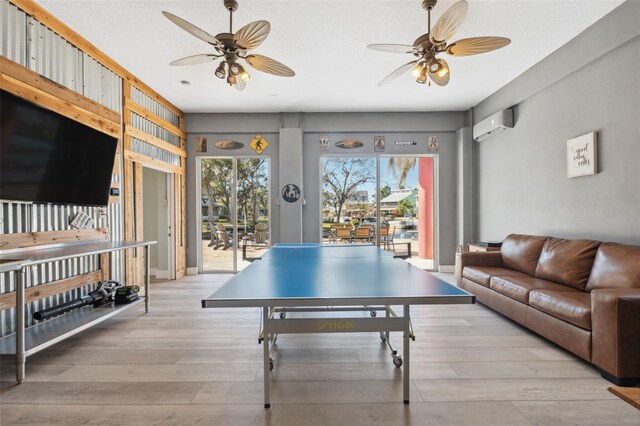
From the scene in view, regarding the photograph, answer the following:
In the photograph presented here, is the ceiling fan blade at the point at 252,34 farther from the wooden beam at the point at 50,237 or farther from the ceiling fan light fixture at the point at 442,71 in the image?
the wooden beam at the point at 50,237

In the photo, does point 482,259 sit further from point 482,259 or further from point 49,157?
point 49,157

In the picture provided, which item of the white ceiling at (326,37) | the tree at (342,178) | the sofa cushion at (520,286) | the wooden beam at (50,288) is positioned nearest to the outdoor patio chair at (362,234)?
the tree at (342,178)

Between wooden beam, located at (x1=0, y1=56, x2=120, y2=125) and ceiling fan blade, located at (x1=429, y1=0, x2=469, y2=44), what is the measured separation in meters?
3.55

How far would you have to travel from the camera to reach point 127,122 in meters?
4.29

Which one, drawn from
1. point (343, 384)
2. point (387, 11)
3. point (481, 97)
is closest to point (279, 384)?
point (343, 384)

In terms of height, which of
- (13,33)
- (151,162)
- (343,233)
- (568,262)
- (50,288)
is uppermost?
(13,33)

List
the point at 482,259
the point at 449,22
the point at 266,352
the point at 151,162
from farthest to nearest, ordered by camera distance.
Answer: the point at 151,162 < the point at 482,259 < the point at 449,22 < the point at 266,352

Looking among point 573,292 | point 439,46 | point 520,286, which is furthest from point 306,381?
point 439,46

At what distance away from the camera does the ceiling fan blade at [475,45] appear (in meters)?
2.61

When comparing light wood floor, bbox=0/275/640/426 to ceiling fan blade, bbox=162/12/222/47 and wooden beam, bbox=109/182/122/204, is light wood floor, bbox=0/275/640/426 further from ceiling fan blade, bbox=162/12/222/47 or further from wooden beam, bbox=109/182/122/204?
ceiling fan blade, bbox=162/12/222/47

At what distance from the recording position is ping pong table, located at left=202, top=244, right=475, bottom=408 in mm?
1467

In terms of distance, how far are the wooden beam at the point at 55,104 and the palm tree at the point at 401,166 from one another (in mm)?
4824

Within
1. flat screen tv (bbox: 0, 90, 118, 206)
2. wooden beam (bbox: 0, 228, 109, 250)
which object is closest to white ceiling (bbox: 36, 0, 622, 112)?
flat screen tv (bbox: 0, 90, 118, 206)

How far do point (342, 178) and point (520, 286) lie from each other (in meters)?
3.94
